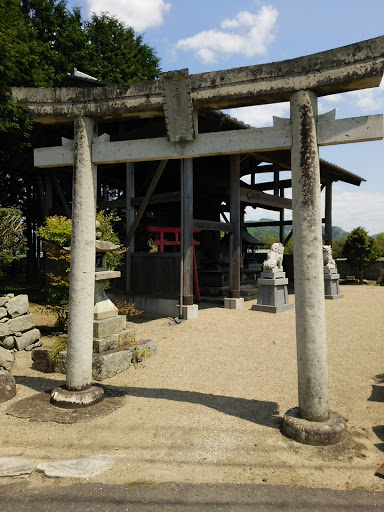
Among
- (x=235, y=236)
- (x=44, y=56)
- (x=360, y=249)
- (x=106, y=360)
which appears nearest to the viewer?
(x=106, y=360)

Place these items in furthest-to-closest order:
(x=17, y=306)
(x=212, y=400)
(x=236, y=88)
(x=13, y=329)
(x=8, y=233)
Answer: (x=8, y=233), (x=17, y=306), (x=13, y=329), (x=212, y=400), (x=236, y=88)

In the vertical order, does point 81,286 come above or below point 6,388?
above

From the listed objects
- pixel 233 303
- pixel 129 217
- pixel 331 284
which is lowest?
pixel 233 303

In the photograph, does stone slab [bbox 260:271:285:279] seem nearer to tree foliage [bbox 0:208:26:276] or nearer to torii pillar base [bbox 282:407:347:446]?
tree foliage [bbox 0:208:26:276]

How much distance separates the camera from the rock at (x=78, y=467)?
313cm

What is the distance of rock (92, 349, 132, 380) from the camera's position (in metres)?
5.73

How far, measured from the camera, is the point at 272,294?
11.0 m

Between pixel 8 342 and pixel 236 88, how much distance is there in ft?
18.4

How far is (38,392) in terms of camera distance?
5.21 meters

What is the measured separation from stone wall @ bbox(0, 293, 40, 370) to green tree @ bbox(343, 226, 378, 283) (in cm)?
1955

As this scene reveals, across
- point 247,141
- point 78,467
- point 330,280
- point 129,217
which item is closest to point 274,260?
point 330,280

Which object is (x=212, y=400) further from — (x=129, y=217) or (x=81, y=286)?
(x=129, y=217)

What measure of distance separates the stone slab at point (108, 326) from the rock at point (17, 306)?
1547mm

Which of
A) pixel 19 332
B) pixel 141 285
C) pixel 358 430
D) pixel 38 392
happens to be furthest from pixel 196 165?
pixel 358 430
